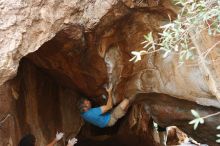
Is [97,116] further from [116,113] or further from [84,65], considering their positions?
[84,65]

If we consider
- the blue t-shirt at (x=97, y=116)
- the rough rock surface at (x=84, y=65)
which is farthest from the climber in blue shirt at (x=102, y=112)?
the rough rock surface at (x=84, y=65)

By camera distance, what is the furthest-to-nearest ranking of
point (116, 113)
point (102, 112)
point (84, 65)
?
point (116, 113)
point (102, 112)
point (84, 65)

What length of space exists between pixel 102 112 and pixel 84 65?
84 cm

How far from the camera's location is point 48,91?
6215 millimetres

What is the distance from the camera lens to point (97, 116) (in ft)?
19.6

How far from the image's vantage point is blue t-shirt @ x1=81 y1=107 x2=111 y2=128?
19.3 feet

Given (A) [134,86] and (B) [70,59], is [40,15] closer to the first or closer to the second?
(B) [70,59]

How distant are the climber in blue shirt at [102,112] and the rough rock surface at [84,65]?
14cm

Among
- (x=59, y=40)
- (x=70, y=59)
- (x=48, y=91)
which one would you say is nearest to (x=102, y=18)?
(x=59, y=40)

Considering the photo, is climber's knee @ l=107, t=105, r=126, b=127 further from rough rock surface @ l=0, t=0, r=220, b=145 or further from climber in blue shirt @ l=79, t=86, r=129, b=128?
rough rock surface @ l=0, t=0, r=220, b=145

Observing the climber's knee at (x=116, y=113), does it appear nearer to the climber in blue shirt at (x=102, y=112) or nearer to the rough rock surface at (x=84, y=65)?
the climber in blue shirt at (x=102, y=112)

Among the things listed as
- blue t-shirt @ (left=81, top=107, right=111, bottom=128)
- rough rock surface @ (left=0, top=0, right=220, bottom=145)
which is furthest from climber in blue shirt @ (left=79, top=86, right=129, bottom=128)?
rough rock surface @ (left=0, top=0, right=220, bottom=145)

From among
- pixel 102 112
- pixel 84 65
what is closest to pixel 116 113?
pixel 102 112

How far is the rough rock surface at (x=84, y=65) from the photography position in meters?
3.94
